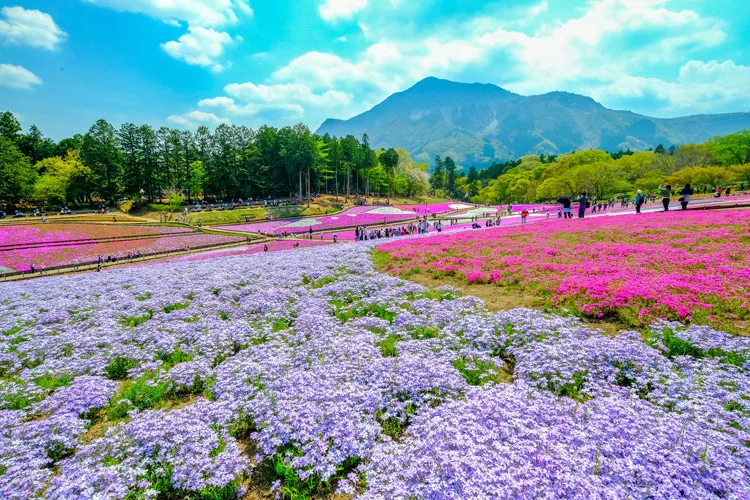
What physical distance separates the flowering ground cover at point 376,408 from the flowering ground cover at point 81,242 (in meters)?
27.1

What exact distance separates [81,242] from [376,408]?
45631 millimetres

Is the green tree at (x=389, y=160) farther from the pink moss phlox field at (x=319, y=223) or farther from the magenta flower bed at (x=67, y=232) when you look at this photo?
the magenta flower bed at (x=67, y=232)

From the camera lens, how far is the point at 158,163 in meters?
71.0

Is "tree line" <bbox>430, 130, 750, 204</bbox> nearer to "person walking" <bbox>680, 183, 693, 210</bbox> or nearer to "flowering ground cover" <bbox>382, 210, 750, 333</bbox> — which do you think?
"person walking" <bbox>680, 183, 693, 210</bbox>

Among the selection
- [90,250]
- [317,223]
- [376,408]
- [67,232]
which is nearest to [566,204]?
[376,408]

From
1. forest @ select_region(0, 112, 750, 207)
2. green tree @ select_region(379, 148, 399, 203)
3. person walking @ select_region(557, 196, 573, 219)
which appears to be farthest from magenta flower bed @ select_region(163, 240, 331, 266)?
green tree @ select_region(379, 148, 399, 203)

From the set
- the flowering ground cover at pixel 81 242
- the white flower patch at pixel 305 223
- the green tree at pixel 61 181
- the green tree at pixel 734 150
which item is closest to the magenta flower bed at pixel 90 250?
the flowering ground cover at pixel 81 242

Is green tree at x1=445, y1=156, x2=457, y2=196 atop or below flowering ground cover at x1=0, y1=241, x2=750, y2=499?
atop

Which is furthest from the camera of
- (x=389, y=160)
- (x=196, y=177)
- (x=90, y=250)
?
(x=389, y=160)

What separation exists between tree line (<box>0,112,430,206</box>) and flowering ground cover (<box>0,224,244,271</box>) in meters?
27.2

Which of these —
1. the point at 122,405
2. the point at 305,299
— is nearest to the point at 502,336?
the point at 305,299

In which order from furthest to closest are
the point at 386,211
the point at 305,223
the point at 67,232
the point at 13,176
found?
the point at 386,211
the point at 13,176
the point at 305,223
the point at 67,232

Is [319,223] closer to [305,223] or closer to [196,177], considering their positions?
[305,223]

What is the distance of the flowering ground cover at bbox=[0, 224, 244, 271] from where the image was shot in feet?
103
